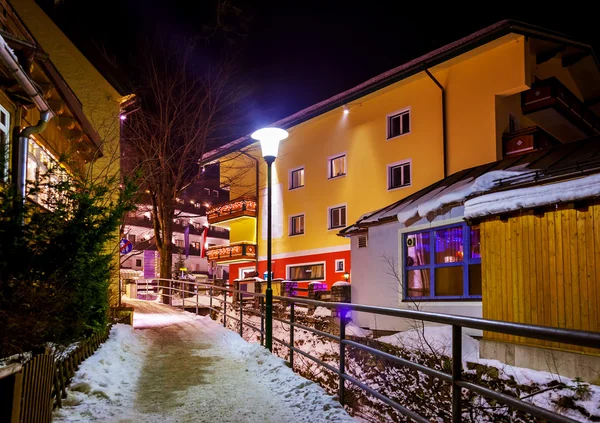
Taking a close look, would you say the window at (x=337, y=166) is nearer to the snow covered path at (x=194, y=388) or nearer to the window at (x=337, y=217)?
the window at (x=337, y=217)

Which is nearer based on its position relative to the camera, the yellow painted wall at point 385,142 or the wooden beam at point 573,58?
the yellow painted wall at point 385,142

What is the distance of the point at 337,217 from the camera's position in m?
25.2

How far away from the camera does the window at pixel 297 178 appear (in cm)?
2775

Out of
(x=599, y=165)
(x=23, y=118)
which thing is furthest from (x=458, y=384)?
(x=23, y=118)

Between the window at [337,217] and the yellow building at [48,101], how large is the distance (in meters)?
12.0

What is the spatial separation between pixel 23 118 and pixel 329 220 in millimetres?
18124

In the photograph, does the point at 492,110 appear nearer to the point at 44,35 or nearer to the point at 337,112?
the point at 337,112

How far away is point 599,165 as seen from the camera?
9.16 meters

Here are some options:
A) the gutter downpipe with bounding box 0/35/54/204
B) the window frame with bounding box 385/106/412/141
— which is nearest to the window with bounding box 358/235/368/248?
the window frame with bounding box 385/106/412/141

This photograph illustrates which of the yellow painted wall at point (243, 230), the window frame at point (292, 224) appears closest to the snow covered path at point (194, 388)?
the window frame at point (292, 224)

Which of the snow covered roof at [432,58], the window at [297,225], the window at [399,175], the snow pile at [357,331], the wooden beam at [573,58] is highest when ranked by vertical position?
the wooden beam at [573,58]

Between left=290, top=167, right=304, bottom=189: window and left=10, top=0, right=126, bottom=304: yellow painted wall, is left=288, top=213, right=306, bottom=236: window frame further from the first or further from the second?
left=10, top=0, right=126, bottom=304: yellow painted wall

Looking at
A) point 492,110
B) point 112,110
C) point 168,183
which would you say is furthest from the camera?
point 168,183

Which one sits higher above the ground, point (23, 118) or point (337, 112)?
point (337, 112)
